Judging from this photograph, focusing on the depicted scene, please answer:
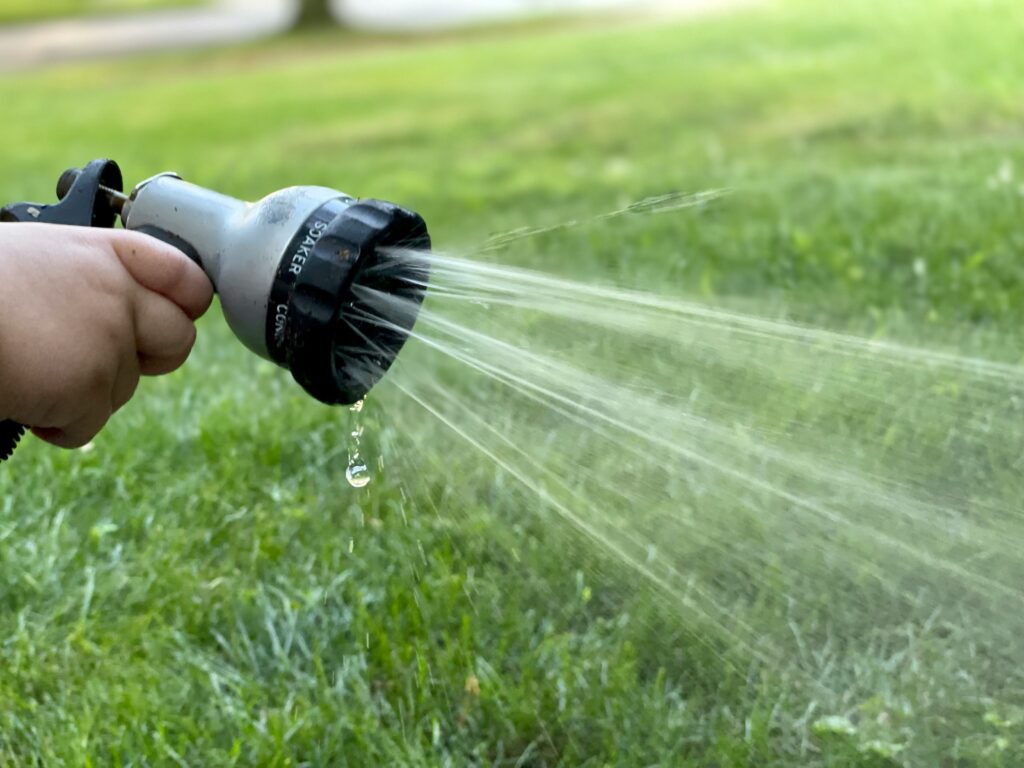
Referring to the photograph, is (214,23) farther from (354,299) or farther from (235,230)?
(354,299)

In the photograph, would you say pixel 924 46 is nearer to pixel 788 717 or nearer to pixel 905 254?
pixel 905 254

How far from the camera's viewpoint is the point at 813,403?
1.93m

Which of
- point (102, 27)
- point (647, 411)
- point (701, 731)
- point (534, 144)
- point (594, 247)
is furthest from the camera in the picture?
point (102, 27)

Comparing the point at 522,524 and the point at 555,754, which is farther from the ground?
the point at 522,524

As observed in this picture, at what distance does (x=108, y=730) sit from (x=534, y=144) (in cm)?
405

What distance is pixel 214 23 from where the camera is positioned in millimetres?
15734

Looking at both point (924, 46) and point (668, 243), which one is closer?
point (668, 243)

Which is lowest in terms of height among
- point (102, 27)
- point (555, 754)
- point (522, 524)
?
point (555, 754)

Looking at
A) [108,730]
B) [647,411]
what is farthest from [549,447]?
[108,730]

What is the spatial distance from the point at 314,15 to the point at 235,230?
12.7 m

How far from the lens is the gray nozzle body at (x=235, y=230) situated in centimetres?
142

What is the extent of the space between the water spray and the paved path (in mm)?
10546

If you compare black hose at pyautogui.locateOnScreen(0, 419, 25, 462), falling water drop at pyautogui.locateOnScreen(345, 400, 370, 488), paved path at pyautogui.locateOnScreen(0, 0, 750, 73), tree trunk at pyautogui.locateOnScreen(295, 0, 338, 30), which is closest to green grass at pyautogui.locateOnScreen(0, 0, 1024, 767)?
falling water drop at pyautogui.locateOnScreen(345, 400, 370, 488)

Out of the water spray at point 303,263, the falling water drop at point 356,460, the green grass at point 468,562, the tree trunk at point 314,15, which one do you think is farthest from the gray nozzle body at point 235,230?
the tree trunk at point 314,15
